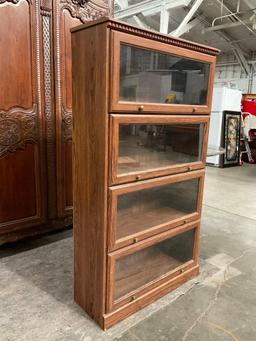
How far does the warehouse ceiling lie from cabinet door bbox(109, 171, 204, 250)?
4.91 metres

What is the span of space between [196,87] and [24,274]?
185 centimetres

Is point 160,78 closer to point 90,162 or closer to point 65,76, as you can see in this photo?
point 90,162

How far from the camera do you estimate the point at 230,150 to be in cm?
671

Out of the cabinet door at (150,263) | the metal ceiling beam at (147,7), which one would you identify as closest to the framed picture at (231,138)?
the metal ceiling beam at (147,7)

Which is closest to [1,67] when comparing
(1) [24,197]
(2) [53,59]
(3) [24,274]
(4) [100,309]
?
(2) [53,59]

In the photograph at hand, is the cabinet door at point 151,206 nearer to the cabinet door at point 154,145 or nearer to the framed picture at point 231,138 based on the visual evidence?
the cabinet door at point 154,145

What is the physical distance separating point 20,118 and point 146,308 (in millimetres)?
1722

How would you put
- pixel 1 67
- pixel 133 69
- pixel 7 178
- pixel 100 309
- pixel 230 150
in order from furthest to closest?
pixel 230 150 < pixel 7 178 < pixel 1 67 < pixel 100 309 < pixel 133 69

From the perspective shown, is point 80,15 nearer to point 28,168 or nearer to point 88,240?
point 28,168

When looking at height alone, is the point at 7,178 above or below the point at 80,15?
below

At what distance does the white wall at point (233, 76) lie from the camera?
32.7 ft

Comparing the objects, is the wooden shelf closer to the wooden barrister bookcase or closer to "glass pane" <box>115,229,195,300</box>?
the wooden barrister bookcase

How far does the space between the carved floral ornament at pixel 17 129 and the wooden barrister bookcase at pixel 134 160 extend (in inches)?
35.2

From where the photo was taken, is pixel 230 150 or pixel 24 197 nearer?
pixel 24 197
